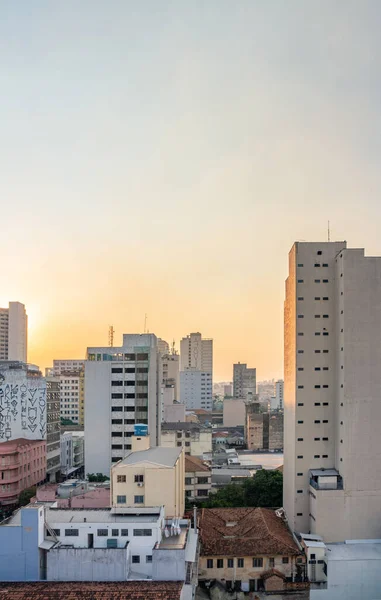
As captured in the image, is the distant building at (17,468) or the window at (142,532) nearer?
the window at (142,532)

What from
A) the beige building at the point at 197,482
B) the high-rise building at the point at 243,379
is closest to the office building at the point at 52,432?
the beige building at the point at 197,482

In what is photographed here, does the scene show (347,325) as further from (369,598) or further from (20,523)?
(20,523)

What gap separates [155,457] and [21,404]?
72.1 feet

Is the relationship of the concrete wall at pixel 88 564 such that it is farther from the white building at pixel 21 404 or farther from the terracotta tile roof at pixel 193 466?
the white building at pixel 21 404

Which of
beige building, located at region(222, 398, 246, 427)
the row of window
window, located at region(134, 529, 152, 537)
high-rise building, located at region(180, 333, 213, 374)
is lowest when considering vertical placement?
beige building, located at region(222, 398, 246, 427)

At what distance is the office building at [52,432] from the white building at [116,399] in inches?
264

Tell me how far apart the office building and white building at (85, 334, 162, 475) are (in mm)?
6695

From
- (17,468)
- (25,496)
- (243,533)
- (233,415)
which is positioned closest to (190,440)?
(17,468)

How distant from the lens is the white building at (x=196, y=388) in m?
126

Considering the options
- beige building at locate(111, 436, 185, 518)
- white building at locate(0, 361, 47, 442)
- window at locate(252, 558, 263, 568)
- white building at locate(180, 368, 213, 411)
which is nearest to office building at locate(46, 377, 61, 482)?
white building at locate(0, 361, 47, 442)

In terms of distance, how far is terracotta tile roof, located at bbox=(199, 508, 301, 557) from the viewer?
91.0ft

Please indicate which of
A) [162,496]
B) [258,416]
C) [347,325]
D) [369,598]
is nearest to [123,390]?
[162,496]

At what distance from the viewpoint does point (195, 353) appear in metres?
160

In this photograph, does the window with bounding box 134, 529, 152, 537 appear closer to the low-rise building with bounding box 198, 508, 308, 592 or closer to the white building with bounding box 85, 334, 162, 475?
the low-rise building with bounding box 198, 508, 308, 592
